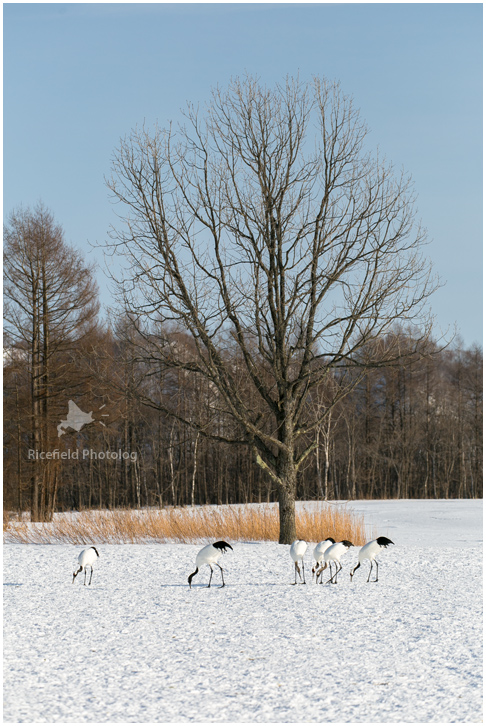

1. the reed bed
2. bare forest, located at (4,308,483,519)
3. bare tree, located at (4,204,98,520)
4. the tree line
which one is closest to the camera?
the reed bed

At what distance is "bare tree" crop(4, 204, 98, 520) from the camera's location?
17.5 meters

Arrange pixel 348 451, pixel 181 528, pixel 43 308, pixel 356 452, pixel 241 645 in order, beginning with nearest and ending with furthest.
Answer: pixel 241 645 → pixel 181 528 → pixel 43 308 → pixel 348 451 → pixel 356 452

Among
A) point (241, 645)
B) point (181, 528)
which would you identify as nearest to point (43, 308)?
point (181, 528)

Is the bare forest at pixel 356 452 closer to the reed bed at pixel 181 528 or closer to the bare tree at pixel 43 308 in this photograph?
the bare tree at pixel 43 308

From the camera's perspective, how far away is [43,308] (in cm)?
1781

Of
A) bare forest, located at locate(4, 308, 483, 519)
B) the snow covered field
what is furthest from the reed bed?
bare forest, located at locate(4, 308, 483, 519)

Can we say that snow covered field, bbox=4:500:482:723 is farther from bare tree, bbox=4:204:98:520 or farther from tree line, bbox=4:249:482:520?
tree line, bbox=4:249:482:520

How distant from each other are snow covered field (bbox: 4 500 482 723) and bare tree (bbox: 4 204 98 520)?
10.3 meters

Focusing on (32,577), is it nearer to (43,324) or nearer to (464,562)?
(464,562)

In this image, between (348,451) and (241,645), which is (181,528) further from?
(348,451)

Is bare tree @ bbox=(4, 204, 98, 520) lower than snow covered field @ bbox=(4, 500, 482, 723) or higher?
higher

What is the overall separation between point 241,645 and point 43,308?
49.1 feet

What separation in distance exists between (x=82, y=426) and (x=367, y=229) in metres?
11.7

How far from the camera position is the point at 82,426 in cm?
1883
